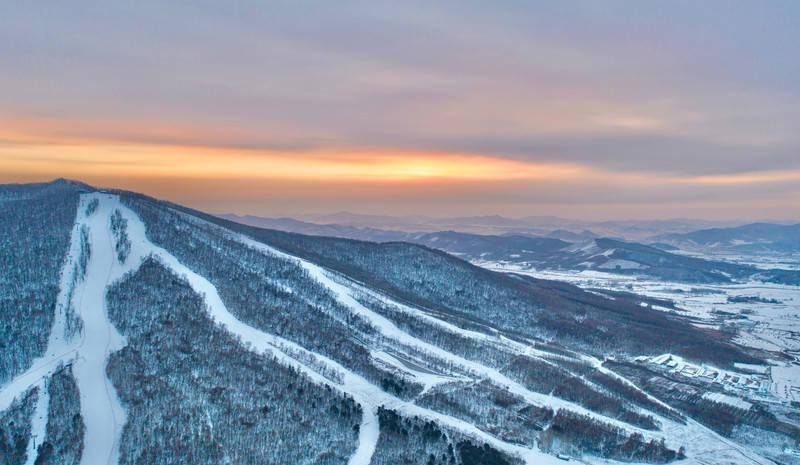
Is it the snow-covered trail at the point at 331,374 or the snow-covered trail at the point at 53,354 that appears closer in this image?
the snow-covered trail at the point at 331,374

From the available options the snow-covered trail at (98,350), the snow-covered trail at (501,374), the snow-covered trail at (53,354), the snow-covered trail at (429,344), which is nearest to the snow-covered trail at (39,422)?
the snow-covered trail at (53,354)

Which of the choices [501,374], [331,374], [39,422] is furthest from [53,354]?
[501,374]

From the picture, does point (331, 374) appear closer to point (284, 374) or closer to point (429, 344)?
point (284, 374)

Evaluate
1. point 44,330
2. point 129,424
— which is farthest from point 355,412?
point 44,330

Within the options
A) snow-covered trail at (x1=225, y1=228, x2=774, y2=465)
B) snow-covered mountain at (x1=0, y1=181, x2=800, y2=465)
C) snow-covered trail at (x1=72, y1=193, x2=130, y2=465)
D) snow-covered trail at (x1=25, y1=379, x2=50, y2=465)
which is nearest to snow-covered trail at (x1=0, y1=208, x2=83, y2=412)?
snow-covered mountain at (x1=0, y1=181, x2=800, y2=465)

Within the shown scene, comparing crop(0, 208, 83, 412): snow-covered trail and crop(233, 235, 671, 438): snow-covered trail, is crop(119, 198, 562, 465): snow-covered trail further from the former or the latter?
crop(233, 235, 671, 438): snow-covered trail

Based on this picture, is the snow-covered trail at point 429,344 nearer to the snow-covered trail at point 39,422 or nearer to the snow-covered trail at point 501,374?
the snow-covered trail at point 501,374
